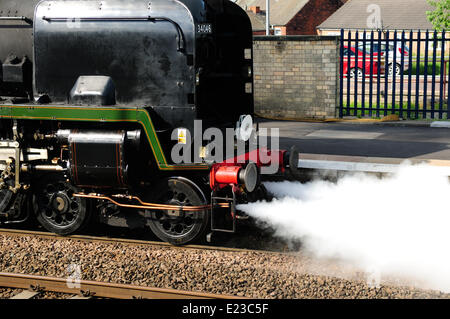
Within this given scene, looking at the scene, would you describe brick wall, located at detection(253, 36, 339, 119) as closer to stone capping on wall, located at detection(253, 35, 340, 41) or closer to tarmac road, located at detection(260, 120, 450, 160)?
stone capping on wall, located at detection(253, 35, 340, 41)

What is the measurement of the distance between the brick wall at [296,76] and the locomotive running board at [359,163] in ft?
16.2

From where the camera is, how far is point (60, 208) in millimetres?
8312

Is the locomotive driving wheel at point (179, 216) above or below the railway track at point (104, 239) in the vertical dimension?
above

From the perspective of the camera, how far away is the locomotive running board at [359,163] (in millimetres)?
9445

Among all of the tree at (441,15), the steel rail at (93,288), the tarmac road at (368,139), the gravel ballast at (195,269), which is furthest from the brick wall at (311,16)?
the steel rail at (93,288)

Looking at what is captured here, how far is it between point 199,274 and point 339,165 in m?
3.48

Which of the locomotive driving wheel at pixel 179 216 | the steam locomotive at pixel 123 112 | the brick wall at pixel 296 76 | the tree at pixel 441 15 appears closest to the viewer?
the steam locomotive at pixel 123 112

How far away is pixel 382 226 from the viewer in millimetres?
8398

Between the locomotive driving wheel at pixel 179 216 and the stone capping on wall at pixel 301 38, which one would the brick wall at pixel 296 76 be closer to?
the stone capping on wall at pixel 301 38

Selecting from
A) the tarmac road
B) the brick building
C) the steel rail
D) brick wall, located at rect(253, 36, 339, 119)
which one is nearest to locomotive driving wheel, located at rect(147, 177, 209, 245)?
the steel rail

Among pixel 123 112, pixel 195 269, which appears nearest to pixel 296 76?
pixel 123 112

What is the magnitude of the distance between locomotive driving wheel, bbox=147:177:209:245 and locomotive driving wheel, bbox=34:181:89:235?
90cm

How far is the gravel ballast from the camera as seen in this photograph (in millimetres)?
6539
